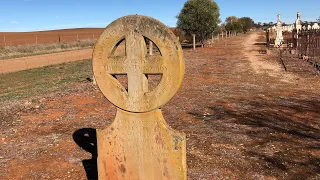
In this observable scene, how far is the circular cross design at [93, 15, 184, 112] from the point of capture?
3350mm

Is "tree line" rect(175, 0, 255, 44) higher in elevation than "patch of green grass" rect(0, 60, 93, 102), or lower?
higher

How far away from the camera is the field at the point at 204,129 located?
15.8ft

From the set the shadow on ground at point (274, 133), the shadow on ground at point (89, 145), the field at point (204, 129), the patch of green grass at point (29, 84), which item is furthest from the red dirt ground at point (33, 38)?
the shadow on ground at point (274, 133)

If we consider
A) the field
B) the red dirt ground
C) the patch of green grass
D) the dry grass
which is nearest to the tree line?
the dry grass

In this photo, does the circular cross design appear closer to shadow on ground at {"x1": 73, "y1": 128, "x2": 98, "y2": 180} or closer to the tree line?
shadow on ground at {"x1": 73, "y1": 128, "x2": 98, "y2": 180}

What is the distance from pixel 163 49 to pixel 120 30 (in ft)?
1.88

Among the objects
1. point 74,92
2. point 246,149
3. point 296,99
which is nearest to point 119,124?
point 246,149

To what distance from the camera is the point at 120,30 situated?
3568 millimetres

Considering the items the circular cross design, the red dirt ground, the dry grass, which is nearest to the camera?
the circular cross design

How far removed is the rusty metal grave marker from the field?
1056 mm

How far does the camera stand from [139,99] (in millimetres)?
3607

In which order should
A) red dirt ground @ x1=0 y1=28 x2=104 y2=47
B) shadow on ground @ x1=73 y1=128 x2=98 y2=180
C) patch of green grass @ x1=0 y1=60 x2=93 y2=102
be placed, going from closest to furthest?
shadow on ground @ x1=73 y1=128 x2=98 y2=180
patch of green grass @ x1=0 y1=60 x2=93 y2=102
red dirt ground @ x1=0 y1=28 x2=104 y2=47

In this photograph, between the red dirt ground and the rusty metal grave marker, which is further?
the red dirt ground

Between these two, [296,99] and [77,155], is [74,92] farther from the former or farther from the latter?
[296,99]
